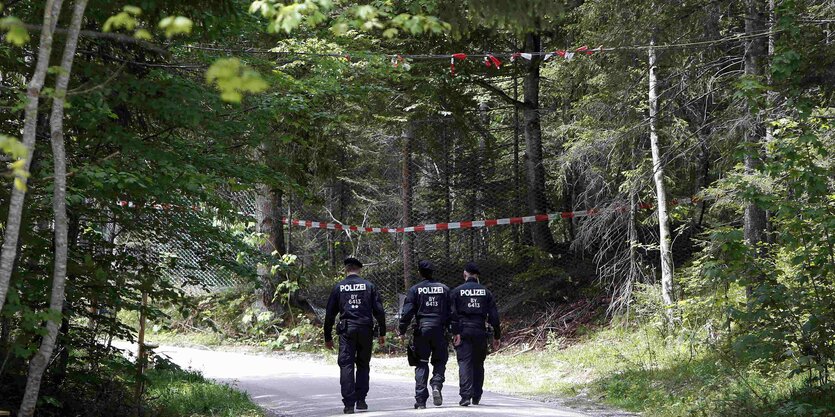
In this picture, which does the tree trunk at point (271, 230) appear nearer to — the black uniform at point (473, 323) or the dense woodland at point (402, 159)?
the dense woodland at point (402, 159)

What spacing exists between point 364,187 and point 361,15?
64.8ft

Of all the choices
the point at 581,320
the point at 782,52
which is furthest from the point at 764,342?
the point at 581,320

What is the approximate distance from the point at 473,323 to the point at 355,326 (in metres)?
1.59

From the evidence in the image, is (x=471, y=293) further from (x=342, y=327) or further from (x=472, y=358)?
(x=342, y=327)

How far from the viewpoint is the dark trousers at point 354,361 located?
32.2ft

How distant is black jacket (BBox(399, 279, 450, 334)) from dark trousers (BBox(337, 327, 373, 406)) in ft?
2.17

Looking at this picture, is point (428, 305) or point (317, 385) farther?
point (317, 385)

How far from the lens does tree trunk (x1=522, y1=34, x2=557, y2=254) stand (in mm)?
19828

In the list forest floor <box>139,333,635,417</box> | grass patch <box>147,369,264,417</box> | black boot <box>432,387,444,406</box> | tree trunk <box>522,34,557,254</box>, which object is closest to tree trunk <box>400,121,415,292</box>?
forest floor <box>139,333,635,417</box>

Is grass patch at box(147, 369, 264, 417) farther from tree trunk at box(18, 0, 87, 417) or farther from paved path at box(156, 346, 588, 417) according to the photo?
tree trunk at box(18, 0, 87, 417)

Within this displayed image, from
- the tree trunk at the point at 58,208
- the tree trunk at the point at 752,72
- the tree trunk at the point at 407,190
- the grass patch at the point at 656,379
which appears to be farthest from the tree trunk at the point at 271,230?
the tree trunk at the point at 58,208

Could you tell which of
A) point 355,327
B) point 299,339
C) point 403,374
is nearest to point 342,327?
point 355,327

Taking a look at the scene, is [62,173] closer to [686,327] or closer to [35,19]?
[35,19]

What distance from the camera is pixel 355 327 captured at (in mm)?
9922
